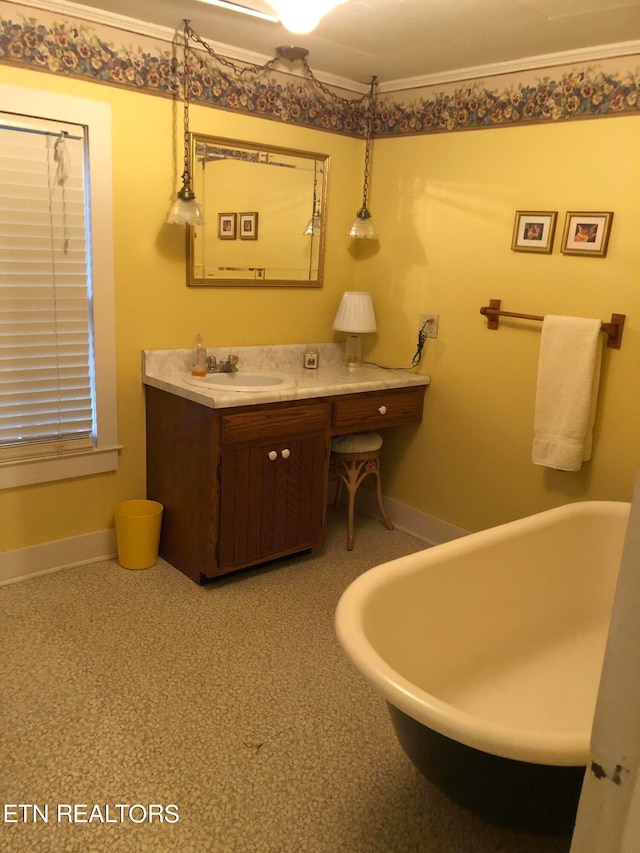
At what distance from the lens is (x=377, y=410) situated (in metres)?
3.16

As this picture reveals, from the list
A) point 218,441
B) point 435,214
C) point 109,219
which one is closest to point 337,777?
point 218,441

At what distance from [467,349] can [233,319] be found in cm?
113

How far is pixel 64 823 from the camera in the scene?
165 centimetres

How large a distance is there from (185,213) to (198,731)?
6.34ft

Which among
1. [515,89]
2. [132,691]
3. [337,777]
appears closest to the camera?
[337,777]

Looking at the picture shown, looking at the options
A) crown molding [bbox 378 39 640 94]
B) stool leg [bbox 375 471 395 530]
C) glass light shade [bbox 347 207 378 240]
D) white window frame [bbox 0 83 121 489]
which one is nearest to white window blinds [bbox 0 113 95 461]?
white window frame [bbox 0 83 121 489]

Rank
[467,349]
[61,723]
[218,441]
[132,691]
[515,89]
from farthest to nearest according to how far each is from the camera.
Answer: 1. [467,349]
2. [515,89]
3. [218,441]
4. [132,691]
5. [61,723]

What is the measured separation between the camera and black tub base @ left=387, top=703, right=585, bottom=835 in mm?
1445

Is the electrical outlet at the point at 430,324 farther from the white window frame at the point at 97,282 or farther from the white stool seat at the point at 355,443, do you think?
the white window frame at the point at 97,282

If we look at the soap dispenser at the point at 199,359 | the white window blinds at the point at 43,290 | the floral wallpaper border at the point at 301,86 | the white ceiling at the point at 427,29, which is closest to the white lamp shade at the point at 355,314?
the soap dispenser at the point at 199,359

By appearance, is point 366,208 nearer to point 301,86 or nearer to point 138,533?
point 301,86

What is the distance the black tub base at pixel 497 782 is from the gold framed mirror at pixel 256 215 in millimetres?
2128

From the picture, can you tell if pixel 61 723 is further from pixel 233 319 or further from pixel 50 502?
pixel 233 319

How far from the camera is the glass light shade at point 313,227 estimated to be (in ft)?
10.9
